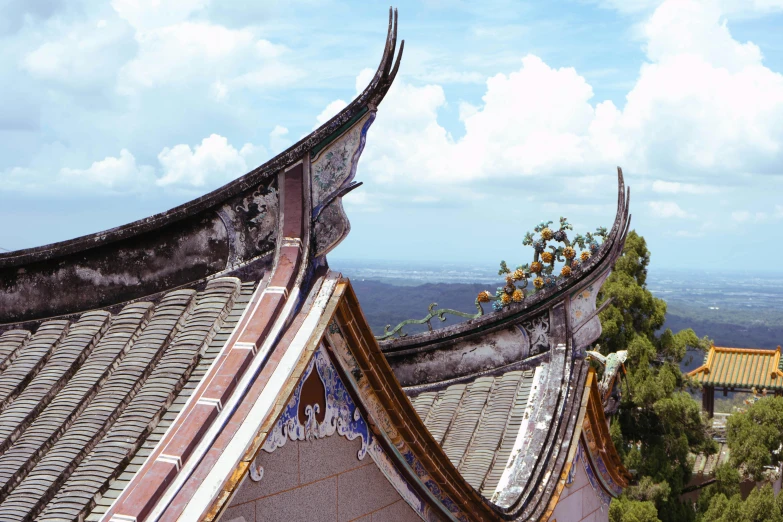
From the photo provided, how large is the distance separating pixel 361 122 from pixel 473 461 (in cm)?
431

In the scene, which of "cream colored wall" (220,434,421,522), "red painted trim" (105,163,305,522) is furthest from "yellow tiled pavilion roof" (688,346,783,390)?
"red painted trim" (105,163,305,522)

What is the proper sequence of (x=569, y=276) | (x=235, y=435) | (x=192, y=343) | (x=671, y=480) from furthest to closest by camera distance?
(x=671, y=480) < (x=569, y=276) < (x=192, y=343) < (x=235, y=435)

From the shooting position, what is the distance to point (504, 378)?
9.18 m

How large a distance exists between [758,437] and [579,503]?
7.60m

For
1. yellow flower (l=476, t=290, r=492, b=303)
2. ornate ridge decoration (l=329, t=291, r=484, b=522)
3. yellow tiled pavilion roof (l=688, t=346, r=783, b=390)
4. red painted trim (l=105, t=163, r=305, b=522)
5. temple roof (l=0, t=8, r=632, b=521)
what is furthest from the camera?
yellow tiled pavilion roof (l=688, t=346, r=783, b=390)

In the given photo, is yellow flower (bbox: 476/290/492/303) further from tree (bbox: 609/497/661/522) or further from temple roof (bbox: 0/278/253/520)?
tree (bbox: 609/497/661/522)

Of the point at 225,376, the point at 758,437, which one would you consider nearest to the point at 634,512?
the point at 758,437

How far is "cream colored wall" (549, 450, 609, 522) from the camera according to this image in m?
8.07

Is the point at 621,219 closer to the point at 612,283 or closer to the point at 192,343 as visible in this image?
the point at 192,343

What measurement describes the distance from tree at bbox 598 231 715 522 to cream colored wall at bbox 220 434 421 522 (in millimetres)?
10080

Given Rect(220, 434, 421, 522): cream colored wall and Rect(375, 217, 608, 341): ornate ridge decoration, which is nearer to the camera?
Rect(220, 434, 421, 522): cream colored wall

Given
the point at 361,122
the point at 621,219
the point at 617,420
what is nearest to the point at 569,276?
the point at 621,219

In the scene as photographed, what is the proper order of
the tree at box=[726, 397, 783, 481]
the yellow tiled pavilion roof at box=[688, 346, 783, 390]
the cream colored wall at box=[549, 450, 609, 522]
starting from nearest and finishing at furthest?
the cream colored wall at box=[549, 450, 609, 522] → the tree at box=[726, 397, 783, 481] → the yellow tiled pavilion roof at box=[688, 346, 783, 390]

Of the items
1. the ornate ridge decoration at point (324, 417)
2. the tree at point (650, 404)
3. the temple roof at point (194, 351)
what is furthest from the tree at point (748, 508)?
the ornate ridge decoration at point (324, 417)
